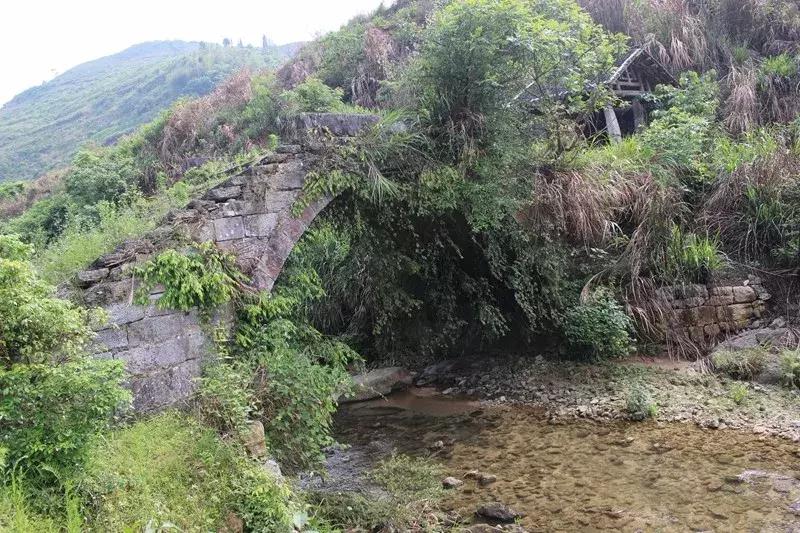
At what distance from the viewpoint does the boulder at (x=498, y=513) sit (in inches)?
196

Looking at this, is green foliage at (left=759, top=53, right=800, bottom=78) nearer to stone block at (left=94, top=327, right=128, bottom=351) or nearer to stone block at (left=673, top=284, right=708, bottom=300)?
stone block at (left=673, top=284, right=708, bottom=300)

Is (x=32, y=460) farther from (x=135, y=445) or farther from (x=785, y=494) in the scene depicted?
(x=785, y=494)

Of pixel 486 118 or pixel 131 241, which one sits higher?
pixel 486 118

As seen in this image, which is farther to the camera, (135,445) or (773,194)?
(773,194)

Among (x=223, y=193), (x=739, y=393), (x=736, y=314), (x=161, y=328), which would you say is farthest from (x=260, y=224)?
(x=736, y=314)

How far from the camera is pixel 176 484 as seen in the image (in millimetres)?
3514

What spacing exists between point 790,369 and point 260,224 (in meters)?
6.61

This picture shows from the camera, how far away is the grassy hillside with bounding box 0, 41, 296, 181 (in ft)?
105

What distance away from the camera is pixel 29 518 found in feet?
9.09

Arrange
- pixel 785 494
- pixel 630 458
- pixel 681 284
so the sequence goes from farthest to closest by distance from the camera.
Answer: pixel 681 284 → pixel 630 458 → pixel 785 494

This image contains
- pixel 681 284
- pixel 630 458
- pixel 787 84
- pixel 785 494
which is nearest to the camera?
pixel 785 494

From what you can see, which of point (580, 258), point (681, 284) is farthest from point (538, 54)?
point (681, 284)

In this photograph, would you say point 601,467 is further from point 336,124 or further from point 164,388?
point 336,124

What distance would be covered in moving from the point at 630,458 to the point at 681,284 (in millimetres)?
3657
